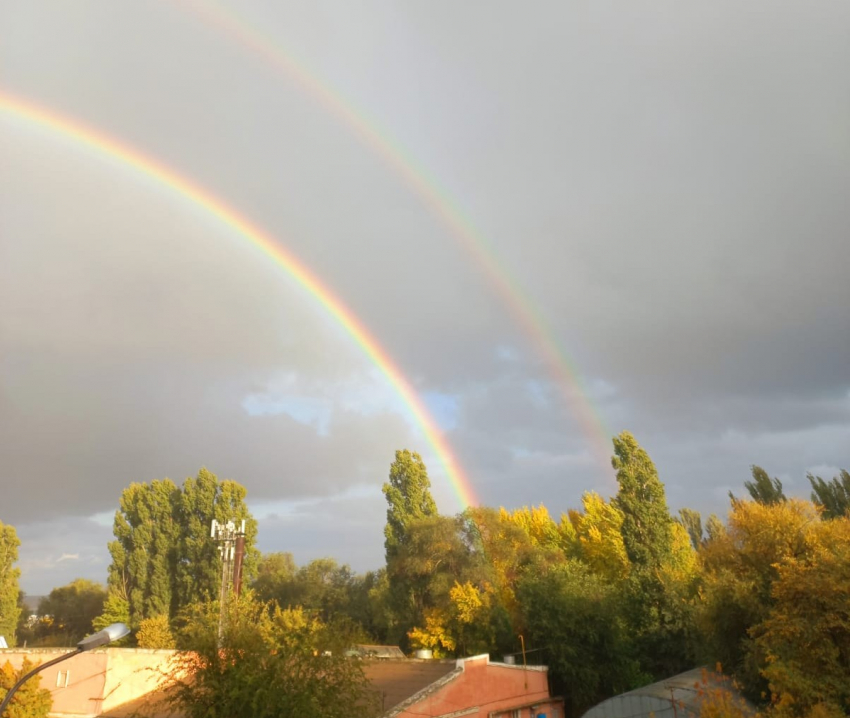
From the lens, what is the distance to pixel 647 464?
152 ft

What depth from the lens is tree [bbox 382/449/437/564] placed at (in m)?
52.1

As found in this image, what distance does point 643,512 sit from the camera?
43.9 m

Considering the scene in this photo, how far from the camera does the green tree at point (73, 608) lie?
72.8 meters

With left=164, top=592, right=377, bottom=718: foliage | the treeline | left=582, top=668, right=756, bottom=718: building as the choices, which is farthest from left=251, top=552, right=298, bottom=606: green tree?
left=164, top=592, right=377, bottom=718: foliage

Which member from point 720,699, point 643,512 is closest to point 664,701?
point 720,699

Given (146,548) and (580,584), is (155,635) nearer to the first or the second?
(146,548)

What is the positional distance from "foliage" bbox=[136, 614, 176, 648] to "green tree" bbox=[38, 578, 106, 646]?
80.2 ft

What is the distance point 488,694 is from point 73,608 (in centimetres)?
6685

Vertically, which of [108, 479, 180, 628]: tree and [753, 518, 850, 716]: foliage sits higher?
[108, 479, 180, 628]: tree

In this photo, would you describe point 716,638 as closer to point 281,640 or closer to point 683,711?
point 683,711

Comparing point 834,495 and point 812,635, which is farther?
point 834,495

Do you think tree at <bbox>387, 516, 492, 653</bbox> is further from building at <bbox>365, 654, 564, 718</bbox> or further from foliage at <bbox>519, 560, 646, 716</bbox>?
building at <bbox>365, 654, 564, 718</bbox>

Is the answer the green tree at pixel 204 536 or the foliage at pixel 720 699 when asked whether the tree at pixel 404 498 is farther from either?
the foliage at pixel 720 699

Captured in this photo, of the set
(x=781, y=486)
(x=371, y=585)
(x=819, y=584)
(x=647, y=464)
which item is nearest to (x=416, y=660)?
(x=819, y=584)
